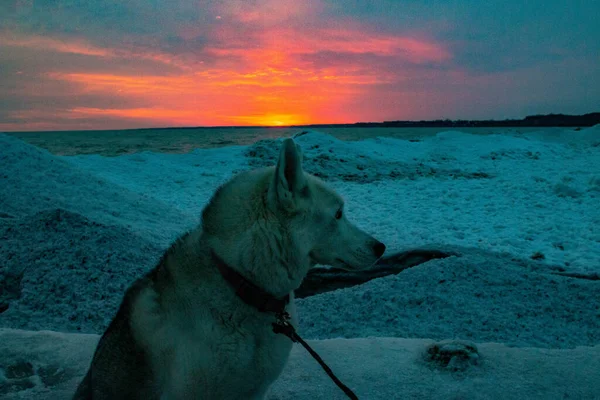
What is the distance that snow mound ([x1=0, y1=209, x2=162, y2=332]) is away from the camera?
5062 mm

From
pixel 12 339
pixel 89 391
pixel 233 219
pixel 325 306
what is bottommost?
pixel 325 306

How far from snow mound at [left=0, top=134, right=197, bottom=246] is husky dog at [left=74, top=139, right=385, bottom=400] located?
593 cm

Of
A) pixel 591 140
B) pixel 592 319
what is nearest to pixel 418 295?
pixel 592 319

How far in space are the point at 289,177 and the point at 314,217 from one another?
26 cm

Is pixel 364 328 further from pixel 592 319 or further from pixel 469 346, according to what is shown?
pixel 592 319

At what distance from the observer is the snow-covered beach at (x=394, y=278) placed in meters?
3.31

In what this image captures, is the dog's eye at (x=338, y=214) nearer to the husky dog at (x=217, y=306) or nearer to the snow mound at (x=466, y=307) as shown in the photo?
the husky dog at (x=217, y=306)

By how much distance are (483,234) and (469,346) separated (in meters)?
5.75

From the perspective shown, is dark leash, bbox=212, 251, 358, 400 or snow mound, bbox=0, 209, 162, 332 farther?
snow mound, bbox=0, 209, 162, 332

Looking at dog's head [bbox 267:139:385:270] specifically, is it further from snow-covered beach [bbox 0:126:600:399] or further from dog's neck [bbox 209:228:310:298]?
snow-covered beach [bbox 0:126:600:399]

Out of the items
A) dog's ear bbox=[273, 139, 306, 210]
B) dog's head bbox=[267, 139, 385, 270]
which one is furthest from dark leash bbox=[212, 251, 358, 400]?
dog's ear bbox=[273, 139, 306, 210]

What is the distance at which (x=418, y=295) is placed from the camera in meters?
5.52

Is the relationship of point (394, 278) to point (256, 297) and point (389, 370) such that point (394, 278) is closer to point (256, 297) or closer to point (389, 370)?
point (389, 370)

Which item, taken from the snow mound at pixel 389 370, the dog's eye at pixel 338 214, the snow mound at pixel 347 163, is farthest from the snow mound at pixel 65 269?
the snow mound at pixel 347 163
